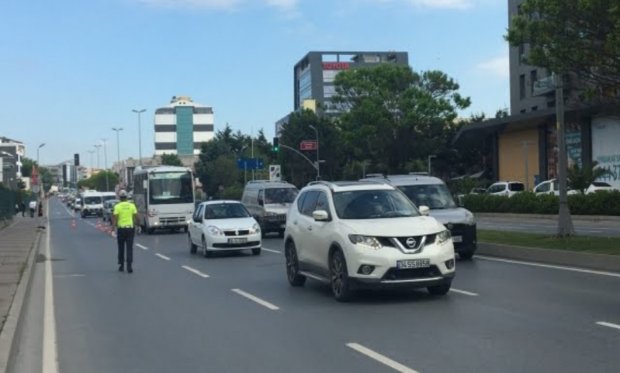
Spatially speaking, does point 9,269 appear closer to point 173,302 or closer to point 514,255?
point 173,302

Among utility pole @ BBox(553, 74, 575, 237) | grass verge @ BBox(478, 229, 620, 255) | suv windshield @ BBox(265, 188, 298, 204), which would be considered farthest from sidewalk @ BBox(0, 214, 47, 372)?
utility pole @ BBox(553, 74, 575, 237)

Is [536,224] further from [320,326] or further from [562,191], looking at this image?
[320,326]

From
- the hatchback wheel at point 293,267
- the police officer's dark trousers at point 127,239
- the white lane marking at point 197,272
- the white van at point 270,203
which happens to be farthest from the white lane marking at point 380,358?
the white van at point 270,203

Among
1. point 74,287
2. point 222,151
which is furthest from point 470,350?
point 222,151

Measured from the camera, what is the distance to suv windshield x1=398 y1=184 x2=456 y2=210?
1834cm

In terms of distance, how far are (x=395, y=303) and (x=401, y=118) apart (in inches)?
2189

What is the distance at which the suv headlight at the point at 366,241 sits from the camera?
434 inches

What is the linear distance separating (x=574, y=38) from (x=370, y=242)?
8.39m

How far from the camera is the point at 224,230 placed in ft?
67.6

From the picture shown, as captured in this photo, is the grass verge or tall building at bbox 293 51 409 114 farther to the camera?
tall building at bbox 293 51 409 114

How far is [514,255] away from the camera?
59.1 feet

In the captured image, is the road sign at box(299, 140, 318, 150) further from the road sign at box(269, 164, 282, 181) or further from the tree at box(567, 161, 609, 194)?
the tree at box(567, 161, 609, 194)

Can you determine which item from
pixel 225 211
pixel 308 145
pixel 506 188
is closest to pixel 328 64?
pixel 308 145

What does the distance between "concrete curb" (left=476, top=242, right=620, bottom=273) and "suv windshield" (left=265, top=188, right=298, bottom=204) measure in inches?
457
